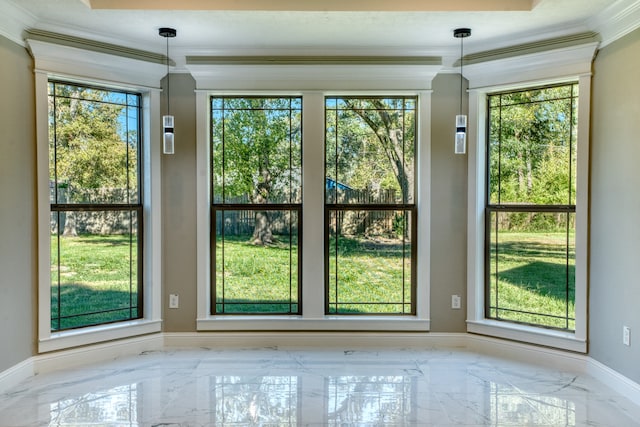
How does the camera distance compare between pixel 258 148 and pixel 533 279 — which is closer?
pixel 533 279

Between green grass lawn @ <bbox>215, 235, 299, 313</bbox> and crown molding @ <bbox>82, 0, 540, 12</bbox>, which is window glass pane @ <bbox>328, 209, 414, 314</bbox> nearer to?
green grass lawn @ <bbox>215, 235, 299, 313</bbox>

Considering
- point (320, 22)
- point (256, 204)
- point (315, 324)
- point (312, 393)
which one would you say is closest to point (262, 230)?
point (256, 204)

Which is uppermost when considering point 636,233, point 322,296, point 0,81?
point 0,81

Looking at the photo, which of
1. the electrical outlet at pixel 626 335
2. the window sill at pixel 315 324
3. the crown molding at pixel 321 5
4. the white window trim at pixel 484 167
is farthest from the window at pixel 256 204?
the electrical outlet at pixel 626 335

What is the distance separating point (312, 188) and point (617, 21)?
252 cm

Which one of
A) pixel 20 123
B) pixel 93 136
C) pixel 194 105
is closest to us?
pixel 20 123

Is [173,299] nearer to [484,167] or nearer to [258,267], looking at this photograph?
[258,267]

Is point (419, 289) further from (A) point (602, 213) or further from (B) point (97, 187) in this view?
(B) point (97, 187)

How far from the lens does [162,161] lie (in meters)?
3.87

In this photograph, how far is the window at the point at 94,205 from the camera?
3490 millimetres

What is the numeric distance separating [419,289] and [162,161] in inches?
99.9

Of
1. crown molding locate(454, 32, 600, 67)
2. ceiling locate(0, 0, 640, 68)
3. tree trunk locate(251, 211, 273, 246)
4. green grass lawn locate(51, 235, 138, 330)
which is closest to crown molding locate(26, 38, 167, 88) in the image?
ceiling locate(0, 0, 640, 68)

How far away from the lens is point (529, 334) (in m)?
3.59

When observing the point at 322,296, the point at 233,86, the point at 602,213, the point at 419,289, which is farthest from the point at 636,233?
the point at 233,86
